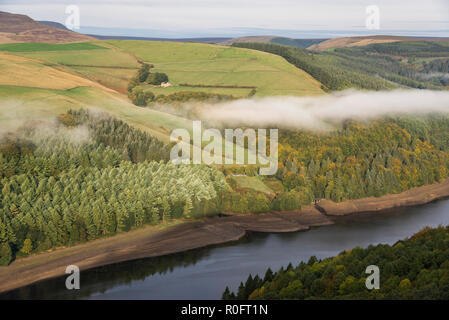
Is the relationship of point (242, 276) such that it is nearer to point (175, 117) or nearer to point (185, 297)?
point (185, 297)

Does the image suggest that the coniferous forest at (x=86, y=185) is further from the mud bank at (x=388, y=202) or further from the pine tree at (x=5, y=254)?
the mud bank at (x=388, y=202)

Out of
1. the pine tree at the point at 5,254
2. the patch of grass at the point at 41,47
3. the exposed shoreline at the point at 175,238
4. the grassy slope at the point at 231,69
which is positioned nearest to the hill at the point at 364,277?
the exposed shoreline at the point at 175,238

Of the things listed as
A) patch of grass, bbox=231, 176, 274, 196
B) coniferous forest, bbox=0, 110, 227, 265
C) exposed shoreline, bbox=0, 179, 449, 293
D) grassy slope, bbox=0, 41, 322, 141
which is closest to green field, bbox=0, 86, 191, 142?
grassy slope, bbox=0, 41, 322, 141

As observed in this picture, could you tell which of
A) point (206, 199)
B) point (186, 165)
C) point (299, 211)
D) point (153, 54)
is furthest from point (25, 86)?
point (153, 54)

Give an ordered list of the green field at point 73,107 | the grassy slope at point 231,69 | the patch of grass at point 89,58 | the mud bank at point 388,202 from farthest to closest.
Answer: the patch of grass at point 89,58 → the grassy slope at point 231,69 → the green field at point 73,107 → the mud bank at point 388,202

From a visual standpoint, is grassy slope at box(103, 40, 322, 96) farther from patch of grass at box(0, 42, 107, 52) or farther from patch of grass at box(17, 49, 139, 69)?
patch of grass at box(0, 42, 107, 52)
